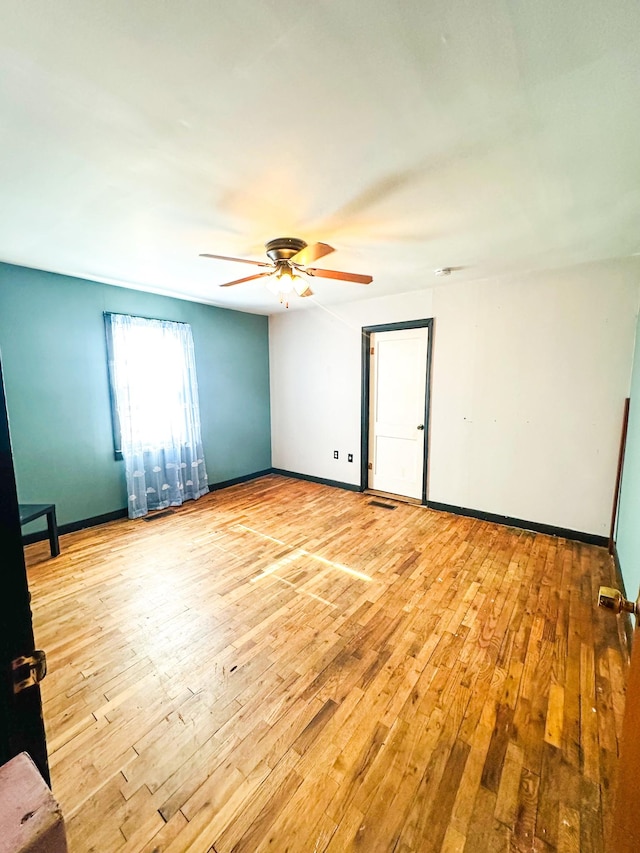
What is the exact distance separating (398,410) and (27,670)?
12.4 feet

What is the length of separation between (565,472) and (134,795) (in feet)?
11.5

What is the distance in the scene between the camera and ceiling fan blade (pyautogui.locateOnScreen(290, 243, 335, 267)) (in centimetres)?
189

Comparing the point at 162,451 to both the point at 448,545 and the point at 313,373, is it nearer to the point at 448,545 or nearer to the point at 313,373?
the point at 313,373

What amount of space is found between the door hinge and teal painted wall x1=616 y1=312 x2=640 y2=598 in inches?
101

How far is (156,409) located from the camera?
378 cm

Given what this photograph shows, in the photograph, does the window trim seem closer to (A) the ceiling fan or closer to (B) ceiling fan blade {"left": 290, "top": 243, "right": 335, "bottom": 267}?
(A) the ceiling fan

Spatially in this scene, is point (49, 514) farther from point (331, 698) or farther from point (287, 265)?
point (287, 265)

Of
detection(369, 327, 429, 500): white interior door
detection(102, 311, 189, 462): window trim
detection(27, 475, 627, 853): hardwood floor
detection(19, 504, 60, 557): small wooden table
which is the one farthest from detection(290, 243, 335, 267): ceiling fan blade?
detection(19, 504, 60, 557): small wooden table

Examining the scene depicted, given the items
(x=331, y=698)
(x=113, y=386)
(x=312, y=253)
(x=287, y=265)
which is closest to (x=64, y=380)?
(x=113, y=386)

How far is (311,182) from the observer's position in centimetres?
168

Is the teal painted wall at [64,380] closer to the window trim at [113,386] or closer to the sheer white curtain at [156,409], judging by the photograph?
the window trim at [113,386]

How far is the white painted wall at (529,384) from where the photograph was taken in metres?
2.82

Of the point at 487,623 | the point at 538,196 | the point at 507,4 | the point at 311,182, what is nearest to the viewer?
the point at 507,4

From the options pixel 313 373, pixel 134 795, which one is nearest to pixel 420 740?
→ pixel 134 795
